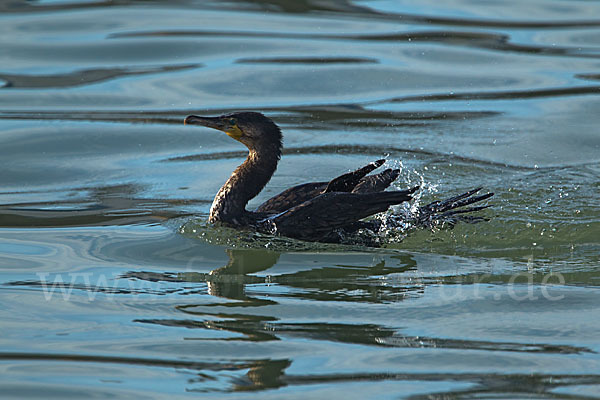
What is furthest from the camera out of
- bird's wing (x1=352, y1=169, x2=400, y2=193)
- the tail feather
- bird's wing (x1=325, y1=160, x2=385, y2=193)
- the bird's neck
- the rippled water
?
bird's wing (x1=352, y1=169, x2=400, y2=193)

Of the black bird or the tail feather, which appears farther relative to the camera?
the tail feather

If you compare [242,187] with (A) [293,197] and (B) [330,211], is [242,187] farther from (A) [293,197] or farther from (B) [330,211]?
(B) [330,211]

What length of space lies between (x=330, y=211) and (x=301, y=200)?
484 millimetres

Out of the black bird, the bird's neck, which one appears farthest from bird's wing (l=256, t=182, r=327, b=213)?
the bird's neck

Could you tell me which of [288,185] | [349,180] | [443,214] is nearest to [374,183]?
[349,180]

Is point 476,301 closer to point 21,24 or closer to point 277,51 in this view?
point 277,51

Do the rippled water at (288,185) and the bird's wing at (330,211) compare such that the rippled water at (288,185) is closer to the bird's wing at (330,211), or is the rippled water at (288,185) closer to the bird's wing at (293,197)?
the bird's wing at (330,211)

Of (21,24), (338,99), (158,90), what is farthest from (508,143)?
(21,24)

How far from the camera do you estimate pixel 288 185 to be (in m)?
8.84

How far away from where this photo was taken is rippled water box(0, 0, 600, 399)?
15.5 feet

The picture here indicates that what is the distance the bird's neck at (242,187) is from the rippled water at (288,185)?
16 cm

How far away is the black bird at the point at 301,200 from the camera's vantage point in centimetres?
673

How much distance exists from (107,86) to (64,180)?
3.04 m

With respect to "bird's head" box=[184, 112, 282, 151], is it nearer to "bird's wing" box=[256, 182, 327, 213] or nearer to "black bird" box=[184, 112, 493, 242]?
"black bird" box=[184, 112, 493, 242]
